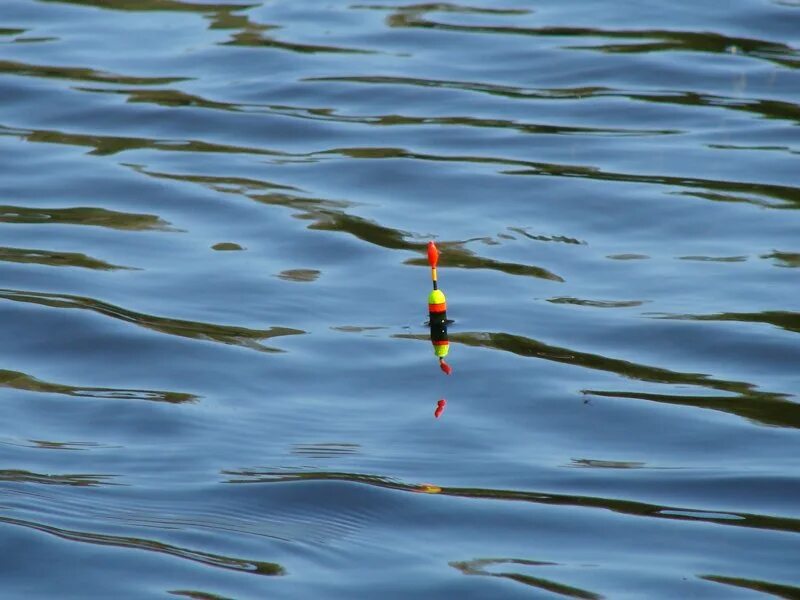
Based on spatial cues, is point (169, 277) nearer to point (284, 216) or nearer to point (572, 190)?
point (284, 216)

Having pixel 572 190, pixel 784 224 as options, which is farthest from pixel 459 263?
pixel 784 224

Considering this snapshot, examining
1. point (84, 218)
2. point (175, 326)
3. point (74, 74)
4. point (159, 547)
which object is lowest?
point (159, 547)

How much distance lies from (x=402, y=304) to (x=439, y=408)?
28.9 inches

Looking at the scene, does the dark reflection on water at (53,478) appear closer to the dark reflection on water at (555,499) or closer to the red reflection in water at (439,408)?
the dark reflection on water at (555,499)

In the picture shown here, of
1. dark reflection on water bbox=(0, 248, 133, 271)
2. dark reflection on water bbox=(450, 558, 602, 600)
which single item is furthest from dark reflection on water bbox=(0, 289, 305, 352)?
Answer: dark reflection on water bbox=(450, 558, 602, 600)

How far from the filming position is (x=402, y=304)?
4.45 m

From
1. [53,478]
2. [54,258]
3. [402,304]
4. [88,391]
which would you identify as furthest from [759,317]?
[54,258]

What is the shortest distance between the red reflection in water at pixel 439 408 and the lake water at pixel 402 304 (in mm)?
37

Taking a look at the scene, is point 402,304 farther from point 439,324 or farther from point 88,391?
point 88,391

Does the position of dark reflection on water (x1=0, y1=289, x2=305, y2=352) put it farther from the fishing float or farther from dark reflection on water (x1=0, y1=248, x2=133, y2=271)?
the fishing float

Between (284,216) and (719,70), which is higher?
(719,70)

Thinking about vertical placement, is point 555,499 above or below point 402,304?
below

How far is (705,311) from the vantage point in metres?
4.29

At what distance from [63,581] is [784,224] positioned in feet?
9.60
